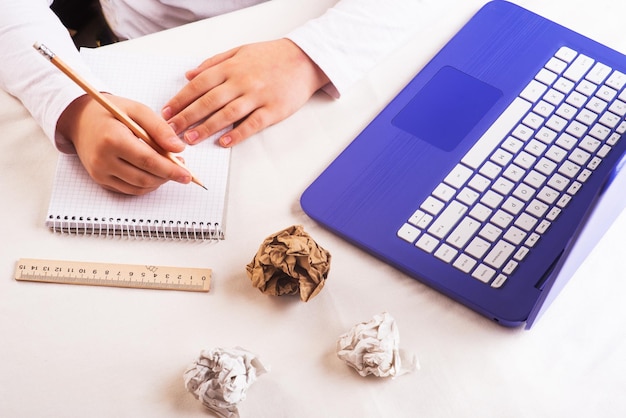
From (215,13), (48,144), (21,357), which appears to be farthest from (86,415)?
(215,13)

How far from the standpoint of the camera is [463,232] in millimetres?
723

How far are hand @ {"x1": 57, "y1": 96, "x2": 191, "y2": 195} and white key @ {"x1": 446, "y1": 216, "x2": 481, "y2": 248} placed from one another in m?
0.27

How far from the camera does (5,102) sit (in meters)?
0.83

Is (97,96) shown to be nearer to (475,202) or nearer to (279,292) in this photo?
(279,292)

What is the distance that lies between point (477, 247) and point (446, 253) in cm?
3

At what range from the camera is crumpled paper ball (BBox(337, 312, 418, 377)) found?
647mm

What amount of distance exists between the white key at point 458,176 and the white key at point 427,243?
0.07 metres

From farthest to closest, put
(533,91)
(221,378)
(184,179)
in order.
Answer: (533,91) < (184,179) < (221,378)

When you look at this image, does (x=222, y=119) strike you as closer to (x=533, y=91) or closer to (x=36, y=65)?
(x=36, y=65)

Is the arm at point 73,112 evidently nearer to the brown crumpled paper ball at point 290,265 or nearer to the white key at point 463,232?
the brown crumpled paper ball at point 290,265

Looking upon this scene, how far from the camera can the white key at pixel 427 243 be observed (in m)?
0.72

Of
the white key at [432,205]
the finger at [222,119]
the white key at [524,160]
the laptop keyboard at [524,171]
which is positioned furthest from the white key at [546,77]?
the finger at [222,119]

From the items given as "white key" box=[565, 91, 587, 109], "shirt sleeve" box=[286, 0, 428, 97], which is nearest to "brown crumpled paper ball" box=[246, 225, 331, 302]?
"shirt sleeve" box=[286, 0, 428, 97]

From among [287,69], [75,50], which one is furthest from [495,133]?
[75,50]
